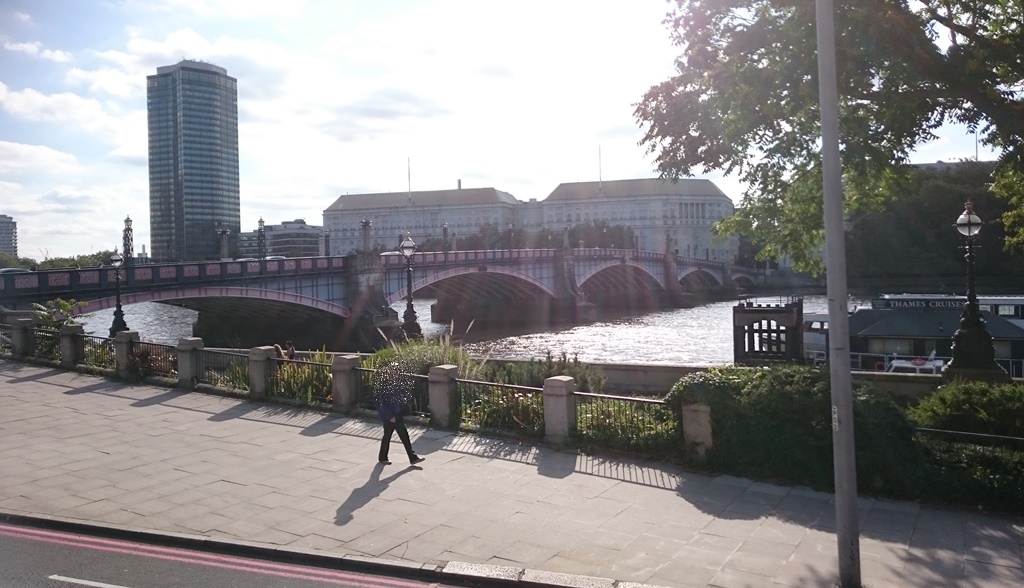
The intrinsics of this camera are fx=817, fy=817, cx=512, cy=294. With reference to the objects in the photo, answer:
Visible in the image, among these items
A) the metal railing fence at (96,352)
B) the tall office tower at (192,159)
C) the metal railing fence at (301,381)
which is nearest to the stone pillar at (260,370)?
the metal railing fence at (301,381)

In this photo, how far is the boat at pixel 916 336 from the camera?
25938 mm

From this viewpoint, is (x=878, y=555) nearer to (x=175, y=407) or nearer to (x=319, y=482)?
(x=319, y=482)

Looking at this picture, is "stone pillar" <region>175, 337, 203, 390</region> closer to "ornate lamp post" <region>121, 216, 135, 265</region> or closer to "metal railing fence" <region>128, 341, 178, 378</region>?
"metal railing fence" <region>128, 341, 178, 378</region>

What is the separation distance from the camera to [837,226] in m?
7.46

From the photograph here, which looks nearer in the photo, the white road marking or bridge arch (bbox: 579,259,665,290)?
the white road marking

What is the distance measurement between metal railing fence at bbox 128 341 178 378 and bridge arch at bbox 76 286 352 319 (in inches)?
723

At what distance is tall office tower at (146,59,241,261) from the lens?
116875 millimetres

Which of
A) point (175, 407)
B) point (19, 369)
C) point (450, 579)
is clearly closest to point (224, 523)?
point (450, 579)

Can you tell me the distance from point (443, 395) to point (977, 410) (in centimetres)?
841

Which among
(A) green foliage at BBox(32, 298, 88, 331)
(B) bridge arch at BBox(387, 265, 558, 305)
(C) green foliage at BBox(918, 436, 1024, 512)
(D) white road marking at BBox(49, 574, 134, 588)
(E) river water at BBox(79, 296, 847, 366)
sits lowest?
(E) river water at BBox(79, 296, 847, 366)

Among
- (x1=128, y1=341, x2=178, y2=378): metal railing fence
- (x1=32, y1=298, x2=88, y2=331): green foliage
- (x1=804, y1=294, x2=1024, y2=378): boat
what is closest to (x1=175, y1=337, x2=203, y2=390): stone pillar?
(x1=128, y1=341, x2=178, y2=378): metal railing fence

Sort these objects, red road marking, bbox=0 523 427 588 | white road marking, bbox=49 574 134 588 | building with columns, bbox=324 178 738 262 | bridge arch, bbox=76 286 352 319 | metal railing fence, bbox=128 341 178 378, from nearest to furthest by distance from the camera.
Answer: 1. white road marking, bbox=49 574 134 588
2. red road marking, bbox=0 523 427 588
3. metal railing fence, bbox=128 341 178 378
4. bridge arch, bbox=76 286 352 319
5. building with columns, bbox=324 178 738 262

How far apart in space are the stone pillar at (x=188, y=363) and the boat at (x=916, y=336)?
711 inches

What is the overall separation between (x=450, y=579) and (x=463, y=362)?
8.71 meters
